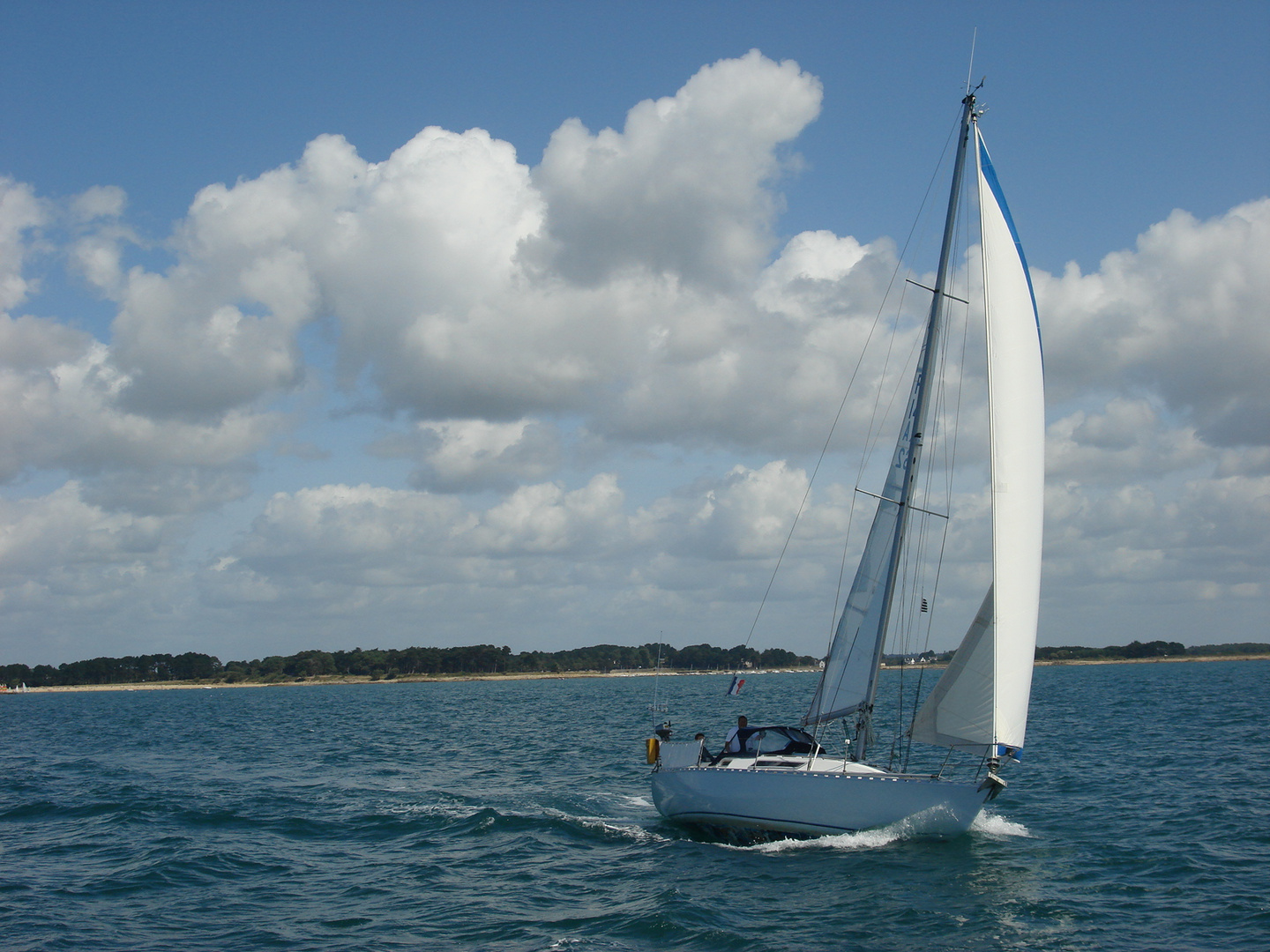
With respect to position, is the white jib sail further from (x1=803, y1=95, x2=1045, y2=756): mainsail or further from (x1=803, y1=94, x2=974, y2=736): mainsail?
(x1=803, y1=94, x2=974, y2=736): mainsail

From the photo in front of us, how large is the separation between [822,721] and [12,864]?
56.5 feet

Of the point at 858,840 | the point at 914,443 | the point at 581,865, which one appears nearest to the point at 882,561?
the point at 914,443

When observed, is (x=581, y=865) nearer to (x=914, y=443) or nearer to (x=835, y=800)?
(x=835, y=800)

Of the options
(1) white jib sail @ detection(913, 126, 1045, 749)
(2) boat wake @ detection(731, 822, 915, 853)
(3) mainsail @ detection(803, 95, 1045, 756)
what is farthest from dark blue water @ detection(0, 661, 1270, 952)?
(1) white jib sail @ detection(913, 126, 1045, 749)

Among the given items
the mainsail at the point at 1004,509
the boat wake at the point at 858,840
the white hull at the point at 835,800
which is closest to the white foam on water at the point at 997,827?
the white hull at the point at 835,800

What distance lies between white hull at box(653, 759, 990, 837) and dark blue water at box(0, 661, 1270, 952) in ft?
1.59

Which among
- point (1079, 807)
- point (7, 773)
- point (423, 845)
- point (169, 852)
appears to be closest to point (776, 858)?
point (423, 845)

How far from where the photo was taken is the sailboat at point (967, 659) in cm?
1800

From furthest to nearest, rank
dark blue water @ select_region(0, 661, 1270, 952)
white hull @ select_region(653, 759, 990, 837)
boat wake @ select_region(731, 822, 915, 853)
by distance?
1. boat wake @ select_region(731, 822, 915, 853)
2. white hull @ select_region(653, 759, 990, 837)
3. dark blue water @ select_region(0, 661, 1270, 952)

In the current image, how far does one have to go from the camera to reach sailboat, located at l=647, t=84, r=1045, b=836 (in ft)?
59.1

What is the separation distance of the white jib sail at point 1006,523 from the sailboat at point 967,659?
2 cm

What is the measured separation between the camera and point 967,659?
18.5 m

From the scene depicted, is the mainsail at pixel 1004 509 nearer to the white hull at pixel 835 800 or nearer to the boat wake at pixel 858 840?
the white hull at pixel 835 800

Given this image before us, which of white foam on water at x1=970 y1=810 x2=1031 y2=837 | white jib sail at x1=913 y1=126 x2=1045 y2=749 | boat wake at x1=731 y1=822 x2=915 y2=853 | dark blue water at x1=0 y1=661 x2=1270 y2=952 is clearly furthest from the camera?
white foam on water at x1=970 y1=810 x2=1031 y2=837
